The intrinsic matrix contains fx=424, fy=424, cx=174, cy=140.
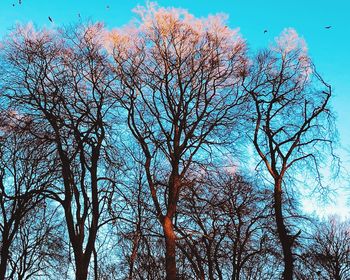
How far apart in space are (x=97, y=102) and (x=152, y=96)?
1.99 metres

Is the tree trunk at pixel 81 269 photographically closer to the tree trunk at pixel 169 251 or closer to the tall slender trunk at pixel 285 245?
the tree trunk at pixel 169 251

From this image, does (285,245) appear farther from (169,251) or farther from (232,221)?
(232,221)

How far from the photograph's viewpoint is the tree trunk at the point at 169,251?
12125 mm

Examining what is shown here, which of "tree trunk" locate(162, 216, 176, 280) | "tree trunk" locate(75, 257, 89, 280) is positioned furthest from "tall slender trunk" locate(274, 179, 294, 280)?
"tree trunk" locate(75, 257, 89, 280)

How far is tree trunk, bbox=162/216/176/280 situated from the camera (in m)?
12.1

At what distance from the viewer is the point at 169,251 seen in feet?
40.9

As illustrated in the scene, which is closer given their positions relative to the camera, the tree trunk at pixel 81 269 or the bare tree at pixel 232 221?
the tree trunk at pixel 81 269

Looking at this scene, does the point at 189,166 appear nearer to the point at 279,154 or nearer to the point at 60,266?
the point at 279,154

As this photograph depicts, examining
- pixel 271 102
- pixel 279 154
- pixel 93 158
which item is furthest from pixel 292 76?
pixel 93 158

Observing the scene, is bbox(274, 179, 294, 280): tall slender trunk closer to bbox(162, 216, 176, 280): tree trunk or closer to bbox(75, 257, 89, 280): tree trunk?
bbox(162, 216, 176, 280): tree trunk

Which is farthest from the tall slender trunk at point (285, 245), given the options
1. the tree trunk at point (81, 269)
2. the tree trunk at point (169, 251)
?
the tree trunk at point (81, 269)

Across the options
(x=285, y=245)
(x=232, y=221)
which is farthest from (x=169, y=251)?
(x=232, y=221)

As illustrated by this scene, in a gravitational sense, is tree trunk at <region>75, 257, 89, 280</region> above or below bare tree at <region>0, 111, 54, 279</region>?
below

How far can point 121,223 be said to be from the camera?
1512 centimetres
